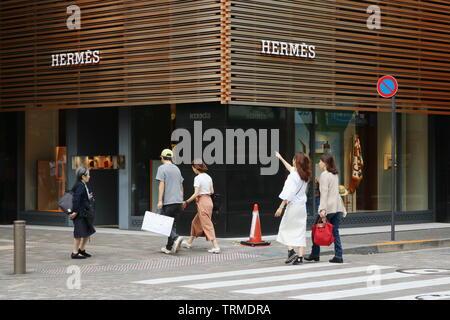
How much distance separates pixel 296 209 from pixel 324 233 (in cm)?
64

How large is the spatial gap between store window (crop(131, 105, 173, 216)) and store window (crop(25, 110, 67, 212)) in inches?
104

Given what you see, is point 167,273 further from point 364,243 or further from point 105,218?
point 105,218

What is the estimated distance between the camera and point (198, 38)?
19.1 meters

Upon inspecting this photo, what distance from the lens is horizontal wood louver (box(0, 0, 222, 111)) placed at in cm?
1909

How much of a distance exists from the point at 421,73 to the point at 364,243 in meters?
7.20

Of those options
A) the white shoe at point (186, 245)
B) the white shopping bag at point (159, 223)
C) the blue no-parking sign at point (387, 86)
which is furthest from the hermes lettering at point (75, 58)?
the blue no-parking sign at point (387, 86)

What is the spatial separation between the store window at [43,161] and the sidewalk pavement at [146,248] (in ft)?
5.52

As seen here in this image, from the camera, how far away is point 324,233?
1419cm

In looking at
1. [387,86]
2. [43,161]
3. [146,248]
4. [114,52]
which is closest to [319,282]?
[146,248]

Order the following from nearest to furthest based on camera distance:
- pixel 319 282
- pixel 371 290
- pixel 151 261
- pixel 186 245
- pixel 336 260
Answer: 1. pixel 371 290
2. pixel 319 282
3. pixel 336 260
4. pixel 151 261
5. pixel 186 245

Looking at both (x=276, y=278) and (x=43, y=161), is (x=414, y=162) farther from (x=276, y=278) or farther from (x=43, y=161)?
(x=276, y=278)

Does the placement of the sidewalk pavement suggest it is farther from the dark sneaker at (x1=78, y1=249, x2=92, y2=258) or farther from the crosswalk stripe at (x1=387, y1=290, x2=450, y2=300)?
the crosswalk stripe at (x1=387, y1=290, x2=450, y2=300)

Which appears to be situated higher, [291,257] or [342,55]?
[342,55]
